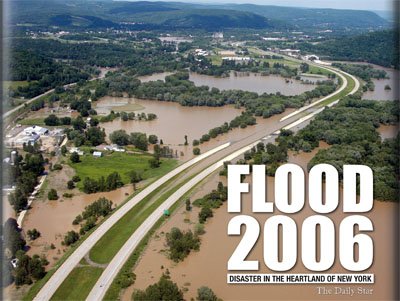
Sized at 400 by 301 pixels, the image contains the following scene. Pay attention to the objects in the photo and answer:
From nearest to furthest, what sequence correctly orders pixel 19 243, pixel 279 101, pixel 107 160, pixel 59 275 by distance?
pixel 59 275 < pixel 19 243 < pixel 107 160 < pixel 279 101

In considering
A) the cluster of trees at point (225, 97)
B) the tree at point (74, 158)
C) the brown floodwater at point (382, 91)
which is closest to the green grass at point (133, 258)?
the tree at point (74, 158)

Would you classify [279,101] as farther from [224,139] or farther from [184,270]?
[184,270]

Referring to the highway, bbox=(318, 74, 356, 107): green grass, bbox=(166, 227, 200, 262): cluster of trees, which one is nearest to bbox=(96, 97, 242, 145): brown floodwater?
the highway

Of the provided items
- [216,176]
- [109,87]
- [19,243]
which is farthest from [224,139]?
[109,87]

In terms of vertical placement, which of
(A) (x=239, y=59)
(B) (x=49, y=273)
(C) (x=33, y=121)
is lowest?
(B) (x=49, y=273)

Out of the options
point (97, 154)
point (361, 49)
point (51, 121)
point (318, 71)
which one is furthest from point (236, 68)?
point (97, 154)

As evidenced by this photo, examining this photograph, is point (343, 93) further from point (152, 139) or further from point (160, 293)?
point (160, 293)

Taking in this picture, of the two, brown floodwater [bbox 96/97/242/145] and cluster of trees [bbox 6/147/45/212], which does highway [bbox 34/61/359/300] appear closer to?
brown floodwater [bbox 96/97/242/145]
